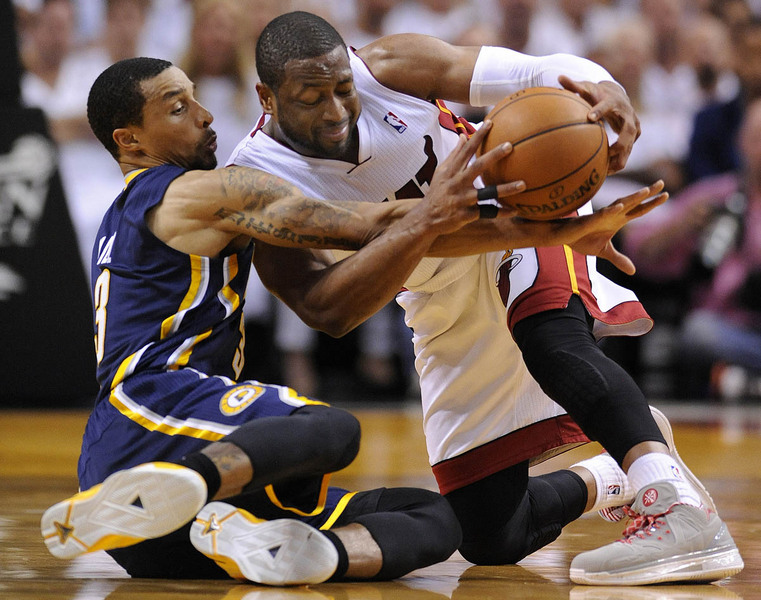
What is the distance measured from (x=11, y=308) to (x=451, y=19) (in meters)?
4.15

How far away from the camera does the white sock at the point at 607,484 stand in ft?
11.1

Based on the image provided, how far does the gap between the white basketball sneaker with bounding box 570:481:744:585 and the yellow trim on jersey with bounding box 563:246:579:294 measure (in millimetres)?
668

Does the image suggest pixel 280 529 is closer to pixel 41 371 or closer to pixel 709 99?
pixel 41 371

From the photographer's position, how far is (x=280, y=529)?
7.80 feet

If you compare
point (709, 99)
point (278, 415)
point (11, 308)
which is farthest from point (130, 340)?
point (709, 99)

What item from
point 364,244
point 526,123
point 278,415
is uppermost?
point 526,123

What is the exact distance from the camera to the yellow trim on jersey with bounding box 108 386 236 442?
250 centimetres

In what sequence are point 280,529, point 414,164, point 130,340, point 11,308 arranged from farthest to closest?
point 11,308 < point 414,164 < point 130,340 < point 280,529

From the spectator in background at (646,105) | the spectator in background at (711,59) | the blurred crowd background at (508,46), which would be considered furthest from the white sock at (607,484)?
the spectator in background at (711,59)

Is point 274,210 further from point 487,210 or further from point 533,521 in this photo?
point 533,521

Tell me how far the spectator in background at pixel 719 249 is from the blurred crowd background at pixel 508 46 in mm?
11

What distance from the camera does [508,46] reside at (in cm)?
833

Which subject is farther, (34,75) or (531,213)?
(34,75)

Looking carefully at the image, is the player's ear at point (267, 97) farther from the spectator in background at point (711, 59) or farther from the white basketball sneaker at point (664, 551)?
the spectator in background at point (711, 59)
